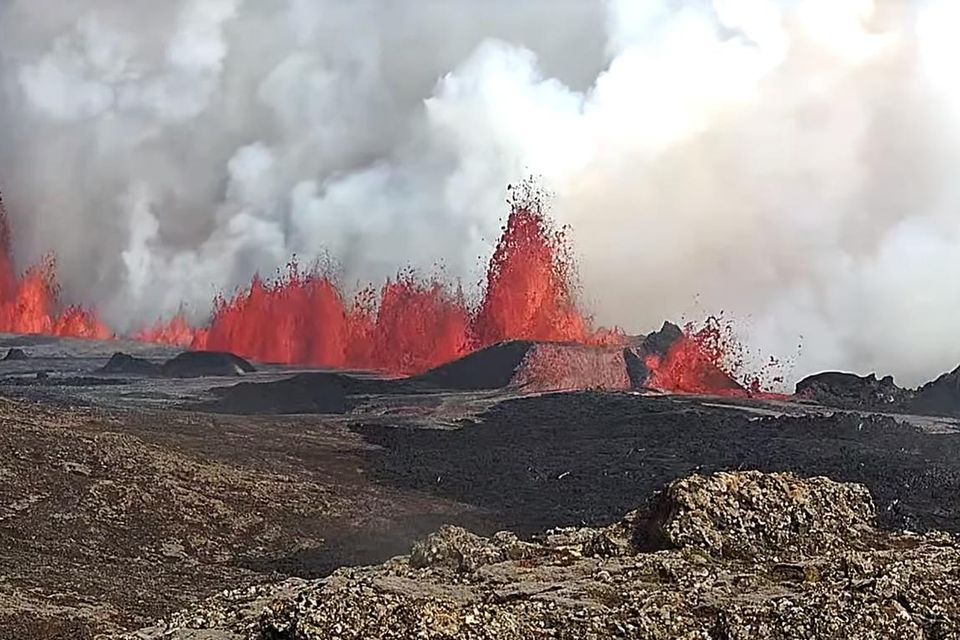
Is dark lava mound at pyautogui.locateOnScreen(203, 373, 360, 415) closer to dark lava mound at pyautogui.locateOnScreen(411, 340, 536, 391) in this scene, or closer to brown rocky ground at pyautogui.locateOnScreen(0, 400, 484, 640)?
dark lava mound at pyautogui.locateOnScreen(411, 340, 536, 391)

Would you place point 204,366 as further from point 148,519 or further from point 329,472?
point 148,519

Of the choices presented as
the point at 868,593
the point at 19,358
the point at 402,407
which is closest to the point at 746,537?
the point at 868,593

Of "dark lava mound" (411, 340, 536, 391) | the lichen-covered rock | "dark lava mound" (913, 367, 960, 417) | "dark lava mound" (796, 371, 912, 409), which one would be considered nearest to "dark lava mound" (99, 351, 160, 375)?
"dark lava mound" (411, 340, 536, 391)

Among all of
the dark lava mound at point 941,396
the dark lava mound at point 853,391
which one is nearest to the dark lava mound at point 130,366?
the dark lava mound at point 853,391

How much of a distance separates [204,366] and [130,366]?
25.9ft

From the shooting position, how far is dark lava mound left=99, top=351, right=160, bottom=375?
103938mm

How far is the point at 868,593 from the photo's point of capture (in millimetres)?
7086

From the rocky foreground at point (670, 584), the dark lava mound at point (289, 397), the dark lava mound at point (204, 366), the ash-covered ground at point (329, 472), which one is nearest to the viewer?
the rocky foreground at point (670, 584)

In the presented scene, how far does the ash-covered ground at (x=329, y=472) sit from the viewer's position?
882 inches

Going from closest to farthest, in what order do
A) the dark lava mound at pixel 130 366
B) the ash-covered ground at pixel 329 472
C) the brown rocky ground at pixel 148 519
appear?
the brown rocky ground at pixel 148 519 < the ash-covered ground at pixel 329 472 < the dark lava mound at pixel 130 366

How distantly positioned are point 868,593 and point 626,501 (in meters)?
29.4

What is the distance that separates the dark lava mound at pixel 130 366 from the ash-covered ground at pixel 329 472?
2631cm

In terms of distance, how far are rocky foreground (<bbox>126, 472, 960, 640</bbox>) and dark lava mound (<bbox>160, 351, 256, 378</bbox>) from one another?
9505 centimetres

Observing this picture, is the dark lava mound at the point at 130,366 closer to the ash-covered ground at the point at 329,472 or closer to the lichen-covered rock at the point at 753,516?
the ash-covered ground at the point at 329,472
